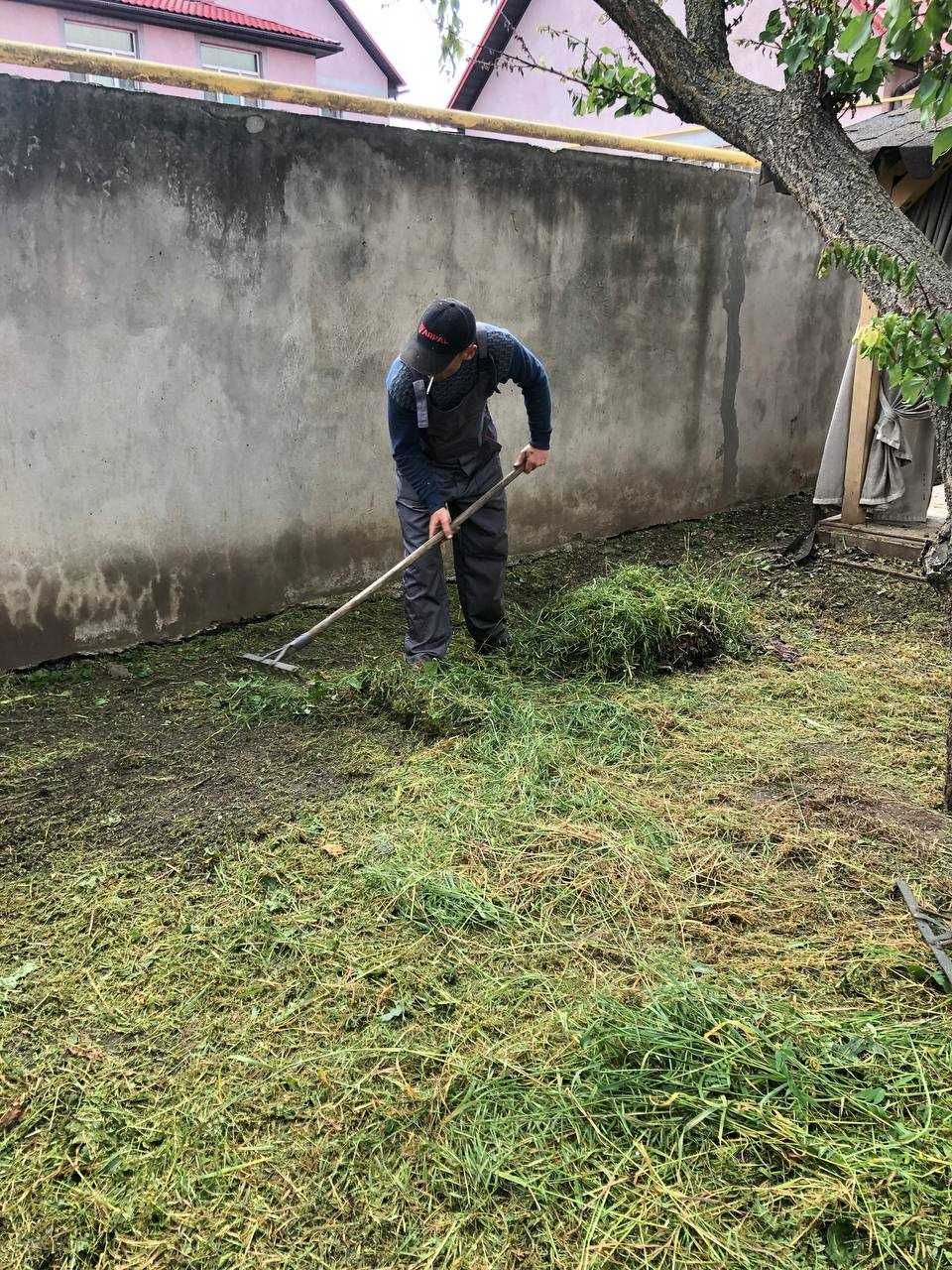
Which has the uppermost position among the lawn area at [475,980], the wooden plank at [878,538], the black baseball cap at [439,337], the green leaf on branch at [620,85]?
the green leaf on branch at [620,85]

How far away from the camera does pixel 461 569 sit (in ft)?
15.3

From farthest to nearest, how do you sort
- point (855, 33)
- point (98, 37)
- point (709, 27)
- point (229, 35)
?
point (229, 35)
point (98, 37)
point (709, 27)
point (855, 33)

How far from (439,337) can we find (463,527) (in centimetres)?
104

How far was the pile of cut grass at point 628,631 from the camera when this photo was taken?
14.4 ft

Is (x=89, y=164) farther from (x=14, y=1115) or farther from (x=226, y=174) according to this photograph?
(x=14, y=1115)

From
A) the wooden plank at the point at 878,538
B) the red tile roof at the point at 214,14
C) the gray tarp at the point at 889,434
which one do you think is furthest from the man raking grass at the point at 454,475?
the red tile roof at the point at 214,14

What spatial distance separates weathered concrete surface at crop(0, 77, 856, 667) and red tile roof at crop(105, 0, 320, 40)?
42.7 ft

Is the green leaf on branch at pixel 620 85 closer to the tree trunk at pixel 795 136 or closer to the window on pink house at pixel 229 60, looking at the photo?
the tree trunk at pixel 795 136

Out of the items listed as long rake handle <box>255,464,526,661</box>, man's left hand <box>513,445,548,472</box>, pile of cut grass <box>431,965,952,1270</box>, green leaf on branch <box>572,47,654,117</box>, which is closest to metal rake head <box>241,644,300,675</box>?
long rake handle <box>255,464,526,661</box>

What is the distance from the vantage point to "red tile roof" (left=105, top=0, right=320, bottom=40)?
15.2 metres

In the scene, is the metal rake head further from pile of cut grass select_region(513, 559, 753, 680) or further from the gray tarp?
the gray tarp

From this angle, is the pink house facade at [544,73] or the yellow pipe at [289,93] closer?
the yellow pipe at [289,93]

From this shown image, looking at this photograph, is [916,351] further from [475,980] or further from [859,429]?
[859,429]

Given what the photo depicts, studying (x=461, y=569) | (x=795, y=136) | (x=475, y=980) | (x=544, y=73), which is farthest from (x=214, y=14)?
(x=475, y=980)
